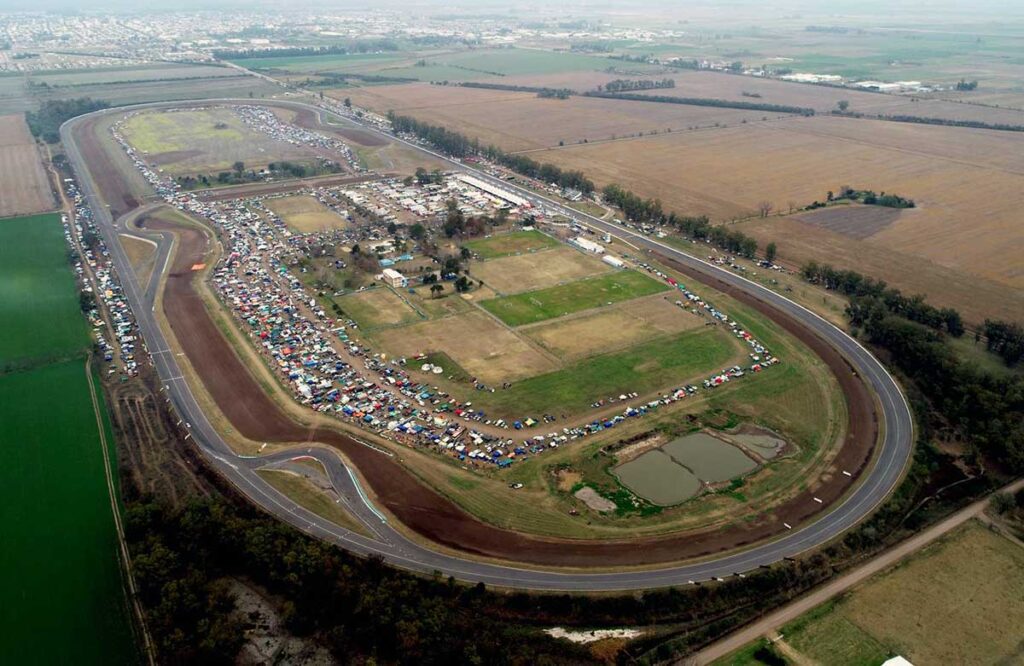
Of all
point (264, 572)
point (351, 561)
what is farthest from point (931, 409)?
point (264, 572)

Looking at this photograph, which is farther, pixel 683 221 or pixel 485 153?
pixel 485 153

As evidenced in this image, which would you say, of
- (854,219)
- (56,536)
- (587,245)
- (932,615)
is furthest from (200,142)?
(932,615)

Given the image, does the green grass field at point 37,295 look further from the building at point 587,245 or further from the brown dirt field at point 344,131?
the brown dirt field at point 344,131

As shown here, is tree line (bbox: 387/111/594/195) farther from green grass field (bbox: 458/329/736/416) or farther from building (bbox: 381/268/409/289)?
green grass field (bbox: 458/329/736/416)

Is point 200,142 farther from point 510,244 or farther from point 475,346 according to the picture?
point 475,346

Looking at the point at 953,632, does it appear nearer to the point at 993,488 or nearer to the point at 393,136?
the point at 993,488

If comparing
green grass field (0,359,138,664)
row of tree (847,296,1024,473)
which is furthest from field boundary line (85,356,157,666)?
row of tree (847,296,1024,473)
